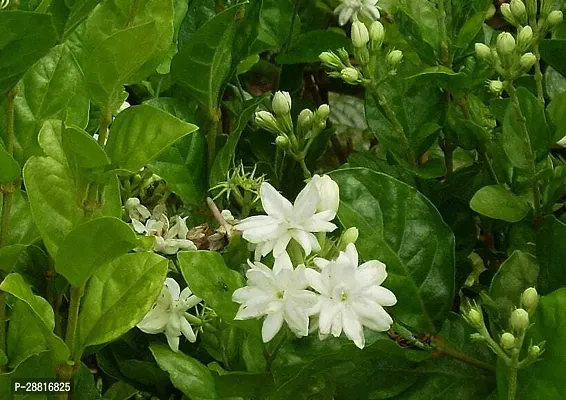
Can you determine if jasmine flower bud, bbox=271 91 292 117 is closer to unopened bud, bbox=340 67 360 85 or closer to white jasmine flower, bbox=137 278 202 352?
unopened bud, bbox=340 67 360 85

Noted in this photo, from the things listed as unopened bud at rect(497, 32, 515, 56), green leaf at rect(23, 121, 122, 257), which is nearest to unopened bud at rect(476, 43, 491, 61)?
unopened bud at rect(497, 32, 515, 56)

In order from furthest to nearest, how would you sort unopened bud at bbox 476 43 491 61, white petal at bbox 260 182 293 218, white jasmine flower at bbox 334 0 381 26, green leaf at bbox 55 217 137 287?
white jasmine flower at bbox 334 0 381 26, unopened bud at bbox 476 43 491 61, white petal at bbox 260 182 293 218, green leaf at bbox 55 217 137 287

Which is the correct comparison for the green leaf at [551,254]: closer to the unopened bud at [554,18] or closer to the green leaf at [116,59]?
the unopened bud at [554,18]

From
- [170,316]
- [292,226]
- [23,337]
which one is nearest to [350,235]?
[292,226]

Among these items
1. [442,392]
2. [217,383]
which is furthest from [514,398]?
[217,383]

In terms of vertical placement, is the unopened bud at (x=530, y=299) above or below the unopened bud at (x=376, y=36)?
below

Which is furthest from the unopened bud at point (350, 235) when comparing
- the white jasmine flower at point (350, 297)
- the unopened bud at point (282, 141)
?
the unopened bud at point (282, 141)

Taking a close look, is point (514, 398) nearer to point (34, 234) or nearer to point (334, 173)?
point (334, 173)
